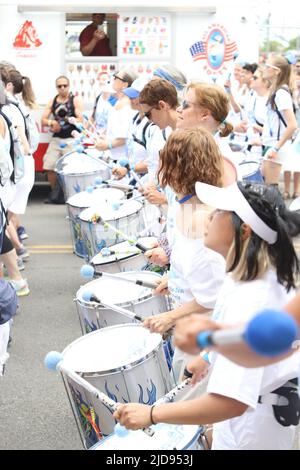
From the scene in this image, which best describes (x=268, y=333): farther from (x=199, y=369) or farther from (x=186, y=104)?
(x=186, y=104)

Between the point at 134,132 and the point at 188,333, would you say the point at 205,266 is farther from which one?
the point at 134,132

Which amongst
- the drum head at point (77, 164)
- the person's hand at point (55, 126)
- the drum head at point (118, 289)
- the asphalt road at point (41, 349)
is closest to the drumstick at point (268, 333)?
the drum head at point (118, 289)

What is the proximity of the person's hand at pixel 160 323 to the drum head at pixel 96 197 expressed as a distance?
10.8 ft

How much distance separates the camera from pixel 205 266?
117 inches

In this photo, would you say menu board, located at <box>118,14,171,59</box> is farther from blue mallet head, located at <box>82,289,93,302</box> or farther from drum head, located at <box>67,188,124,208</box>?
blue mallet head, located at <box>82,289,93,302</box>

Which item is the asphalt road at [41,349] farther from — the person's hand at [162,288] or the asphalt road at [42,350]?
the person's hand at [162,288]

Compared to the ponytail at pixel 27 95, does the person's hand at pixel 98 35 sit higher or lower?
higher

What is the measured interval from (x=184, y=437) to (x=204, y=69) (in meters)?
8.90

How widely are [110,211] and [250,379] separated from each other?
3870 mm

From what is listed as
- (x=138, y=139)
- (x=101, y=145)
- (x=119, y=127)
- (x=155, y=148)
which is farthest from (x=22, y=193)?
(x=155, y=148)

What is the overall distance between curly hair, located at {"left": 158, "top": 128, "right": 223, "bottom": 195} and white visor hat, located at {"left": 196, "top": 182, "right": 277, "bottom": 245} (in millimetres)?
799

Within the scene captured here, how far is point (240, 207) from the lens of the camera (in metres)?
2.23

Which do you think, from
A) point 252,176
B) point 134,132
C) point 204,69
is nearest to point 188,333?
point 134,132

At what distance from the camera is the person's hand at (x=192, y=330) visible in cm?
144
